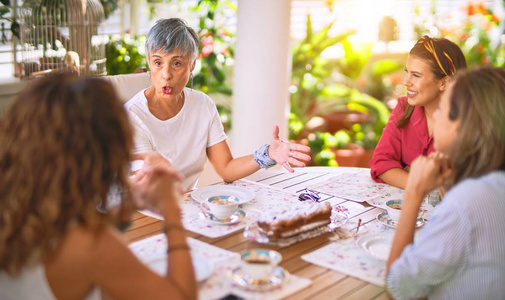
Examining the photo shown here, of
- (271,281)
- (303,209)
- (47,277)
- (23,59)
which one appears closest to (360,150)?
(23,59)

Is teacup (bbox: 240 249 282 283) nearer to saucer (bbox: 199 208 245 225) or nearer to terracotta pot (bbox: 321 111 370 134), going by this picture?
saucer (bbox: 199 208 245 225)

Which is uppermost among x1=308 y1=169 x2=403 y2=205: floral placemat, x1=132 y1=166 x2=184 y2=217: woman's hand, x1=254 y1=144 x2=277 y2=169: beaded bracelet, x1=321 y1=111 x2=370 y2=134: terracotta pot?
x1=132 y1=166 x2=184 y2=217: woman's hand

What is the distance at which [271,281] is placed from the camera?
1611mm

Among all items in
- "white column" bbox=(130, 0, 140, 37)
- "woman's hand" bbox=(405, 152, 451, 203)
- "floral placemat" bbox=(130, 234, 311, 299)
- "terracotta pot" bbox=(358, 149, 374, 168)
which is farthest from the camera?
"terracotta pot" bbox=(358, 149, 374, 168)

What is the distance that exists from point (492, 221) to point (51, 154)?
990 millimetres

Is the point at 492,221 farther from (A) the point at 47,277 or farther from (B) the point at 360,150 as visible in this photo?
(B) the point at 360,150

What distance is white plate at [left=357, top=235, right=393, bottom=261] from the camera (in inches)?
71.6

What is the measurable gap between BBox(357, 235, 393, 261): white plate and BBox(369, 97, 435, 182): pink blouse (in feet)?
2.55

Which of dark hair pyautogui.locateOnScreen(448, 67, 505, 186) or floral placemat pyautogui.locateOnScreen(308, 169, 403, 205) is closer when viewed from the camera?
dark hair pyautogui.locateOnScreen(448, 67, 505, 186)

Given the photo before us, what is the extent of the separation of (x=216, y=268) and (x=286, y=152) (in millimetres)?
936

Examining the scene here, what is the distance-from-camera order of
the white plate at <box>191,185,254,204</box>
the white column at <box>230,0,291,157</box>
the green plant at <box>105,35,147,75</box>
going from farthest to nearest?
the green plant at <box>105,35,147,75</box> → the white column at <box>230,0,291,157</box> → the white plate at <box>191,185,254,204</box>

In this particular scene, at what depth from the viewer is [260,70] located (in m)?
3.99

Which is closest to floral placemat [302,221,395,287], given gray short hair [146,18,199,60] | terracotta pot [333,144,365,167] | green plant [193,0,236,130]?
gray short hair [146,18,199,60]

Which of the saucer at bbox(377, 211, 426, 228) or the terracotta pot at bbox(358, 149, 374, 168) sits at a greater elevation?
the saucer at bbox(377, 211, 426, 228)
